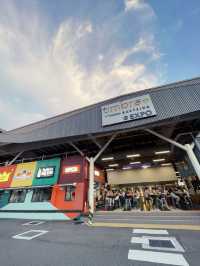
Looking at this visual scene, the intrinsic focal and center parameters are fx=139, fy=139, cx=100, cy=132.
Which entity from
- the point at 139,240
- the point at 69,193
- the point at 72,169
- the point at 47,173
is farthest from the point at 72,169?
the point at 139,240

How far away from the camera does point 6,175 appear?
13.4 meters

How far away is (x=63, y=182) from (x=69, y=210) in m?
2.07

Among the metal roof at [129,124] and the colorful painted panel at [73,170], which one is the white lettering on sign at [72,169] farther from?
the metal roof at [129,124]

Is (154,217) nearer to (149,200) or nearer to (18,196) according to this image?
(149,200)

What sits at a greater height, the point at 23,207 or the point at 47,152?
the point at 47,152

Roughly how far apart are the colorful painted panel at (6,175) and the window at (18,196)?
1.04 m

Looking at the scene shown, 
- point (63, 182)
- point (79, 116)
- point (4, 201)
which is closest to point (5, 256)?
point (63, 182)

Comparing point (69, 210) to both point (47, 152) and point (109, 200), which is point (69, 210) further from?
point (47, 152)

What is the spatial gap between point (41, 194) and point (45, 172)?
5.66 ft

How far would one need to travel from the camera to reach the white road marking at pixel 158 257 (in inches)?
119

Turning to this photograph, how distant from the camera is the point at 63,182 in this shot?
10.9 meters

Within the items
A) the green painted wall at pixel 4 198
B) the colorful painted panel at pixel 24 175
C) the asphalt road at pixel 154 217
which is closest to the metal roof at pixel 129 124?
the colorful painted panel at pixel 24 175

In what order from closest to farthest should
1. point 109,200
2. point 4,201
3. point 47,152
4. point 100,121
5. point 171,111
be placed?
1. point 171,111
2. point 100,121
3. point 109,200
4. point 4,201
5. point 47,152

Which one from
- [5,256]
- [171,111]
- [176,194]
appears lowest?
[5,256]
